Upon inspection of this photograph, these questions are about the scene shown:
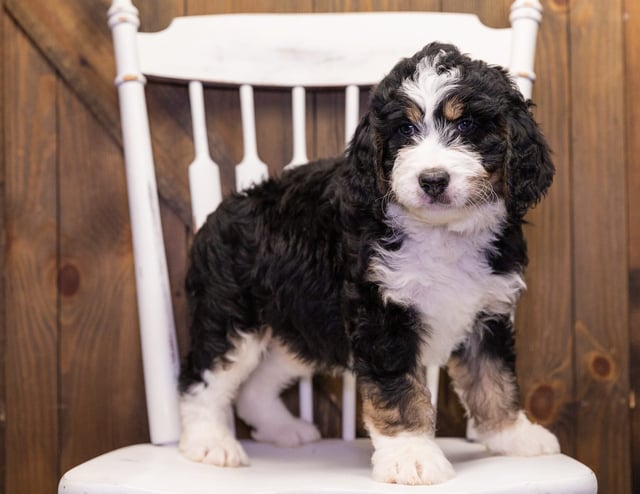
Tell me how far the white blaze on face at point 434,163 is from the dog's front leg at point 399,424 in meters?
0.36

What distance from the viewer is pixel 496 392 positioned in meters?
1.85

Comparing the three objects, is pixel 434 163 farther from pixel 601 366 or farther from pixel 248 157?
pixel 601 366

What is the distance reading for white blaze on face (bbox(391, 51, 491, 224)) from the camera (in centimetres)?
154

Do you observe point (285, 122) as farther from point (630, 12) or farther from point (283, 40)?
point (630, 12)

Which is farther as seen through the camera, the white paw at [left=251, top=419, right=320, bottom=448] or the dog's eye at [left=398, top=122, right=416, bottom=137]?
the white paw at [left=251, top=419, right=320, bottom=448]

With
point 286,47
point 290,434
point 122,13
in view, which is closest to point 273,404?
point 290,434

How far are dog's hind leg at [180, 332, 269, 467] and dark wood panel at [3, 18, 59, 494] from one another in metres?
0.68

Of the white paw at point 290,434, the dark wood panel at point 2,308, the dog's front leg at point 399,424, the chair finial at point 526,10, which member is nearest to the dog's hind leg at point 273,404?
the white paw at point 290,434

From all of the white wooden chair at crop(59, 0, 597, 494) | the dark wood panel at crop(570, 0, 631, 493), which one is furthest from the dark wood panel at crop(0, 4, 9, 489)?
the dark wood panel at crop(570, 0, 631, 493)

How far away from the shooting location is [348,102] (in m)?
2.17

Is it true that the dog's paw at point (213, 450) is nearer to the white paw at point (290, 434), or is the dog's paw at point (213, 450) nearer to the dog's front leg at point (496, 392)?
the white paw at point (290, 434)

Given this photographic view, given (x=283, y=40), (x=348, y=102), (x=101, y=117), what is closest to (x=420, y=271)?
(x=348, y=102)

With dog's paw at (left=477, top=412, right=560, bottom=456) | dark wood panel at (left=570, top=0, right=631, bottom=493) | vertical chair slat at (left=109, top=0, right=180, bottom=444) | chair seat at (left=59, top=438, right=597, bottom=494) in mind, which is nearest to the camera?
chair seat at (left=59, top=438, right=597, bottom=494)

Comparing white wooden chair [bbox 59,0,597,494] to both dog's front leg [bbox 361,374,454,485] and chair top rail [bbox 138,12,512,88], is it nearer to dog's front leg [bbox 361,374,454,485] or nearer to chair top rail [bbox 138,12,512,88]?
chair top rail [bbox 138,12,512,88]
